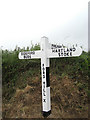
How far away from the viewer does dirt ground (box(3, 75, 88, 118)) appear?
4.66 metres

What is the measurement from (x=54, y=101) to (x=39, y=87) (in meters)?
0.73

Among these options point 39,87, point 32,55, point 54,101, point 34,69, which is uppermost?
point 32,55

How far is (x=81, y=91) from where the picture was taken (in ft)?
16.4

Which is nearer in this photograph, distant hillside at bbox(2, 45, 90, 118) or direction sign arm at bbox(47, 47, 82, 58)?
direction sign arm at bbox(47, 47, 82, 58)

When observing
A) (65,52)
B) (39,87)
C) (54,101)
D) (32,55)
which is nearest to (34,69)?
(39,87)

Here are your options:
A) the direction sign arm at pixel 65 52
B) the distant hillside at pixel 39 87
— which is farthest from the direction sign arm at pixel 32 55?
the distant hillside at pixel 39 87

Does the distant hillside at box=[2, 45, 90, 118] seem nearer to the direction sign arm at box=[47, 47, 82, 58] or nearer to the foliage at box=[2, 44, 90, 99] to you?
the foliage at box=[2, 44, 90, 99]

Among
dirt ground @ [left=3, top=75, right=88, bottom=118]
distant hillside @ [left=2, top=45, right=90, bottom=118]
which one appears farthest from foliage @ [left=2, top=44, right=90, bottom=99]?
dirt ground @ [left=3, top=75, right=88, bottom=118]

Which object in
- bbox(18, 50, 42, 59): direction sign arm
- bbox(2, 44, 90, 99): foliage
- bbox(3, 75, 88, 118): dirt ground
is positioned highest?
bbox(18, 50, 42, 59): direction sign arm

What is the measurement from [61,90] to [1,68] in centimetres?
257

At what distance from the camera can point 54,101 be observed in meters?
4.88

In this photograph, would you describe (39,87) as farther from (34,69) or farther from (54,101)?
(34,69)

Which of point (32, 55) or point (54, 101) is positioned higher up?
point (32, 55)

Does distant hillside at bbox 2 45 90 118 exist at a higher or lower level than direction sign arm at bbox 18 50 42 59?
lower
